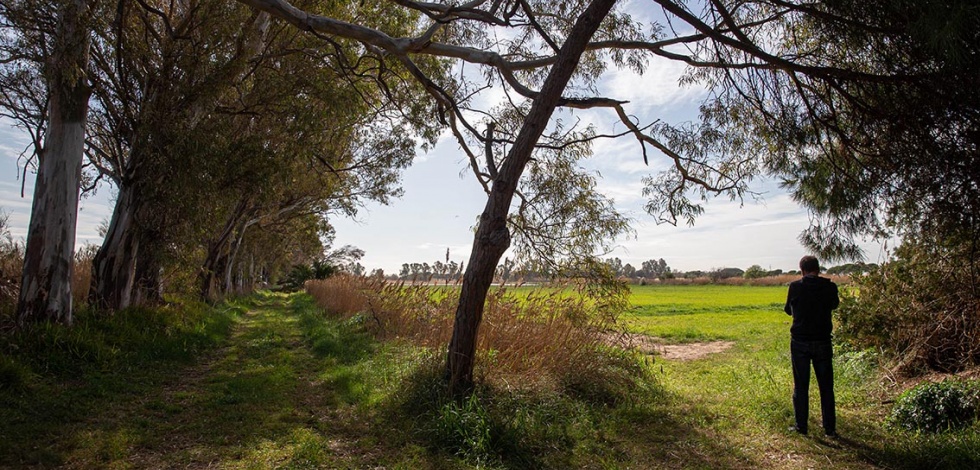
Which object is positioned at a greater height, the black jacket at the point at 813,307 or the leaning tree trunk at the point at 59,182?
the leaning tree trunk at the point at 59,182

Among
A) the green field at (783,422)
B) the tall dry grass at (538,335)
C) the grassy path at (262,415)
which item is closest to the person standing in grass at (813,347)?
the green field at (783,422)

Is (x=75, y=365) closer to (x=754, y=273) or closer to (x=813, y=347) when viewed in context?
(x=813, y=347)

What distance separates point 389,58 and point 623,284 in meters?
6.07

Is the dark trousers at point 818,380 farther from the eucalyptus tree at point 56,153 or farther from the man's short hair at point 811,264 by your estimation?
the eucalyptus tree at point 56,153

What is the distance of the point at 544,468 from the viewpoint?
422cm

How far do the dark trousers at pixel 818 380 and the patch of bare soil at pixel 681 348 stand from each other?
471 centimetres

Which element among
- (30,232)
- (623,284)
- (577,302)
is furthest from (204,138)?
(623,284)

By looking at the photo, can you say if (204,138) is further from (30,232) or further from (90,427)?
(90,427)

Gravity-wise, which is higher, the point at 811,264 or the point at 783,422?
the point at 811,264

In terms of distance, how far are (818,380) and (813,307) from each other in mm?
699

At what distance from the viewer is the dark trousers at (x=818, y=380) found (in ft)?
16.6

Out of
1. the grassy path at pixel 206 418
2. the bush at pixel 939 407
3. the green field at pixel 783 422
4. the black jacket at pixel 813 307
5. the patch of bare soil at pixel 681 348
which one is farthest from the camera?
the patch of bare soil at pixel 681 348

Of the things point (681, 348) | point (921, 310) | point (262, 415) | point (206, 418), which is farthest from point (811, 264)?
point (681, 348)

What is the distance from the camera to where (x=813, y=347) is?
5.19 m
